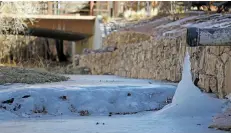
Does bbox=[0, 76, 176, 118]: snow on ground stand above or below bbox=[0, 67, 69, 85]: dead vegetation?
below

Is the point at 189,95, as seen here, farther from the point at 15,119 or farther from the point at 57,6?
the point at 57,6

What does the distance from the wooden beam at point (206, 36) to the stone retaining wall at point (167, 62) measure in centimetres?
73

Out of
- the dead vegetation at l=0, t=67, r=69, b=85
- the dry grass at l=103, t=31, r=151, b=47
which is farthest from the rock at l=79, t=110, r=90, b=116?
the dry grass at l=103, t=31, r=151, b=47

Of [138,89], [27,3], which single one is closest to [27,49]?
[27,3]

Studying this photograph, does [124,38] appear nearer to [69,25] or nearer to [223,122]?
[69,25]

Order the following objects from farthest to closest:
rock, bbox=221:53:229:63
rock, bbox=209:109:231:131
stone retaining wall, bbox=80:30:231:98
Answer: stone retaining wall, bbox=80:30:231:98 < rock, bbox=221:53:229:63 < rock, bbox=209:109:231:131

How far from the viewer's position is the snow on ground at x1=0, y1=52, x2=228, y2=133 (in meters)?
5.59

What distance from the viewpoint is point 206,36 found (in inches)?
243

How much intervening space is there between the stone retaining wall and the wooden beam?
0.73m

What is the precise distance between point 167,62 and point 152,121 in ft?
16.4

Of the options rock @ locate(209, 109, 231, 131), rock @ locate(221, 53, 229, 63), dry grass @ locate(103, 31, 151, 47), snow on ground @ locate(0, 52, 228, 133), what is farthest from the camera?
dry grass @ locate(103, 31, 151, 47)

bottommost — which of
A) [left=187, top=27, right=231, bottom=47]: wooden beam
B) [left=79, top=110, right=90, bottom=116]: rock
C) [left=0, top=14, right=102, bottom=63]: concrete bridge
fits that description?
[left=79, top=110, right=90, bottom=116]: rock

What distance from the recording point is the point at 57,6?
88.2 feet

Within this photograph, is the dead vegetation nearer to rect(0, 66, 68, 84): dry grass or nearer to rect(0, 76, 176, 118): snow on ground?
rect(0, 66, 68, 84): dry grass
